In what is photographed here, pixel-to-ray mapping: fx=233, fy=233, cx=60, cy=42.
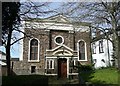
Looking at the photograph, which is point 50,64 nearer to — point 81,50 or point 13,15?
point 81,50

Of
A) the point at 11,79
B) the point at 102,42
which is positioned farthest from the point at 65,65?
the point at 11,79

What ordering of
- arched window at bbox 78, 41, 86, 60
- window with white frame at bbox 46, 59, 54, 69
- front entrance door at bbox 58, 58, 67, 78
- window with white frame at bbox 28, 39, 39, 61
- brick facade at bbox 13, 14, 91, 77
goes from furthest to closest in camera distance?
arched window at bbox 78, 41, 86, 60 < window with white frame at bbox 28, 39, 39, 61 < front entrance door at bbox 58, 58, 67, 78 < brick facade at bbox 13, 14, 91, 77 < window with white frame at bbox 46, 59, 54, 69

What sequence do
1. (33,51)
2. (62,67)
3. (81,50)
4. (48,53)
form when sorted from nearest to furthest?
(48,53), (62,67), (33,51), (81,50)

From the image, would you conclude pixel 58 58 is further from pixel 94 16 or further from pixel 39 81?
pixel 39 81

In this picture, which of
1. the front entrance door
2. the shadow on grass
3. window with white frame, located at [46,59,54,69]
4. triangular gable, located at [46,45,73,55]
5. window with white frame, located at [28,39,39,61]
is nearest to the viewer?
the shadow on grass

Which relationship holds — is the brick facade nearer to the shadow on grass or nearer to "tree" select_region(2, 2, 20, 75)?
"tree" select_region(2, 2, 20, 75)

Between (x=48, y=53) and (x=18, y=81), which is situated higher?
(x=48, y=53)

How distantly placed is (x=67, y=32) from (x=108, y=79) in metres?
15.1

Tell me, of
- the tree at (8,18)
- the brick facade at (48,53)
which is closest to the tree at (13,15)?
the tree at (8,18)

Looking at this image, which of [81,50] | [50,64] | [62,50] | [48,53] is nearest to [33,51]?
[48,53]

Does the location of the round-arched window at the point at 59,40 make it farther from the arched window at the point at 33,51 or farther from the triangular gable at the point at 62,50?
the arched window at the point at 33,51

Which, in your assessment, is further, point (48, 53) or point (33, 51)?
point (33, 51)

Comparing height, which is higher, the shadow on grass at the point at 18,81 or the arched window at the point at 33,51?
the arched window at the point at 33,51

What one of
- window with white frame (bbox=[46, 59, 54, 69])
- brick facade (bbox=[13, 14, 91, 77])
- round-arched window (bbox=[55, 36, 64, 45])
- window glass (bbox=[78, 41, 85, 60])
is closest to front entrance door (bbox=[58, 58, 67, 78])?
brick facade (bbox=[13, 14, 91, 77])
